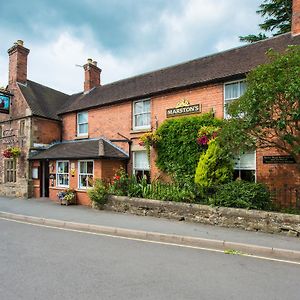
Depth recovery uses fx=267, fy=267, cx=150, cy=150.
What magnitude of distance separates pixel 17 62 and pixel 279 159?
1853 centimetres

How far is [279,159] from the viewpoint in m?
10.6

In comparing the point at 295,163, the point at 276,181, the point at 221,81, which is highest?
the point at 221,81

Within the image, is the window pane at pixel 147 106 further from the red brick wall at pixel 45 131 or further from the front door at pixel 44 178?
the front door at pixel 44 178

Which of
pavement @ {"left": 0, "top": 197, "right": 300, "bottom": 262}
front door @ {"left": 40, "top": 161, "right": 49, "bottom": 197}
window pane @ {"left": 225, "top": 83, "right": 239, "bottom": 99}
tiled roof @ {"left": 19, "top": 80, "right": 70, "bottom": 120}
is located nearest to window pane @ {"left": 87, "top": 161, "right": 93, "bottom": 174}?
pavement @ {"left": 0, "top": 197, "right": 300, "bottom": 262}

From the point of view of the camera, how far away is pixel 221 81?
41.3 ft

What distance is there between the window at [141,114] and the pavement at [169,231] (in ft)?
18.6

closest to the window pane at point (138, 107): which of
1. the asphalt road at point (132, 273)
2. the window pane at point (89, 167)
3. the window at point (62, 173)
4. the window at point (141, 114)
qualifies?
the window at point (141, 114)

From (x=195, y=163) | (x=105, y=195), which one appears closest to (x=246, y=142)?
(x=195, y=163)

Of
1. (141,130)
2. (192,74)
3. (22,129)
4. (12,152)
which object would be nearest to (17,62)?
(22,129)

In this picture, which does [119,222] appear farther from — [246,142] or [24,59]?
[24,59]

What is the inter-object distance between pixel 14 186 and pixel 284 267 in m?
17.8

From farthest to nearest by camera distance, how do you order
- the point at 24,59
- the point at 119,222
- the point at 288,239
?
the point at 24,59
the point at 119,222
the point at 288,239

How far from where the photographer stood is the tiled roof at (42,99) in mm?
18766

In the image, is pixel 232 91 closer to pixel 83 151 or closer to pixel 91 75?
pixel 83 151
